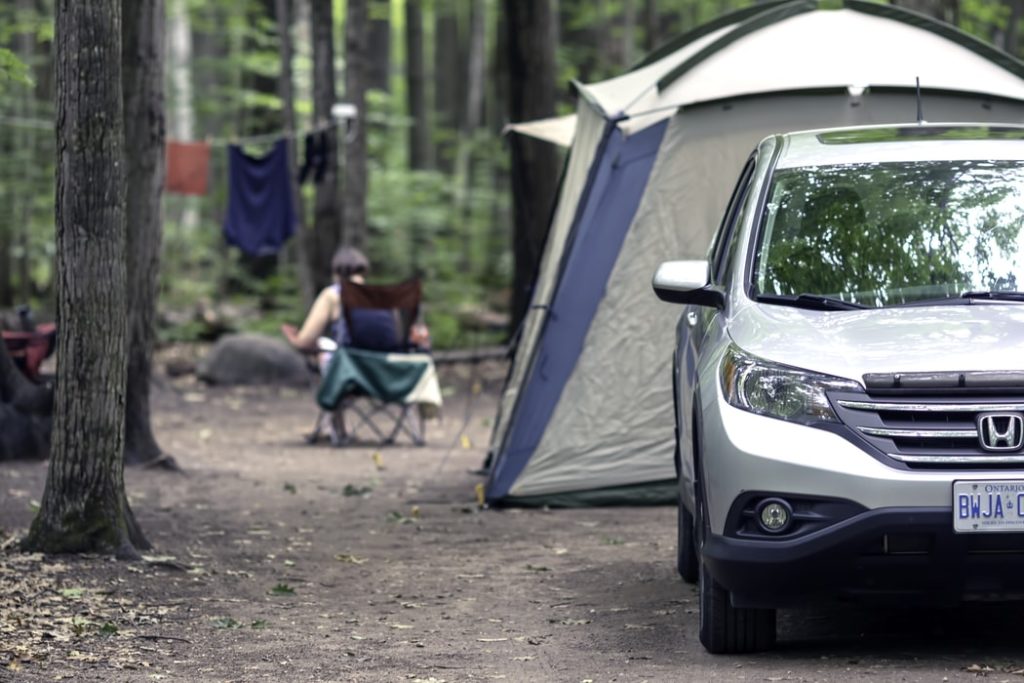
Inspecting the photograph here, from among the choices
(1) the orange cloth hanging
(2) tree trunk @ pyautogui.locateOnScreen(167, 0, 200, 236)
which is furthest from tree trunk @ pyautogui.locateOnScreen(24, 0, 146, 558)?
(2) tree trunk @ pyautogui.locateOnScreen(167, 0, 200, 236)

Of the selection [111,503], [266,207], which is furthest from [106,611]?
[266,207]

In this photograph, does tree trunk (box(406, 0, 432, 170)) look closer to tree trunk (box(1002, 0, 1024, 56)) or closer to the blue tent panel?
tree trunk (box(1002, 0, 1024, 56))

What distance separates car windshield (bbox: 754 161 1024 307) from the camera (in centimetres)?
612

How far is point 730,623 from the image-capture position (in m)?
6.01

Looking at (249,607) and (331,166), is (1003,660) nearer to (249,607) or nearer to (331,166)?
(249,607)

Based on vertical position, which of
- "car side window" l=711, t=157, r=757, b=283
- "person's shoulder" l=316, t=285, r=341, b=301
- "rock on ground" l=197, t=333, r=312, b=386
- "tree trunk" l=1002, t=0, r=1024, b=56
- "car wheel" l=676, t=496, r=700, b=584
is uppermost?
"tree trunk" l=1002, t=0, r=1024, b=56

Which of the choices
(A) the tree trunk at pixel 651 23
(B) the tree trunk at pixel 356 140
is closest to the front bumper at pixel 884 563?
(B) the tree trunk at pixel 356 140

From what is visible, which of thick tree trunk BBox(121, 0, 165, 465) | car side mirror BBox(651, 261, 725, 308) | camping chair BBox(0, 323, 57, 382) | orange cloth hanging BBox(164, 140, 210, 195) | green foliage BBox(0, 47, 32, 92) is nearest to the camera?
car side mirror BBox(651, 261, 725, 308)

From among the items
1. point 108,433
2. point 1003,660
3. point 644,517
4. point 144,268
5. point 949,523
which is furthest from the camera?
point 144,268

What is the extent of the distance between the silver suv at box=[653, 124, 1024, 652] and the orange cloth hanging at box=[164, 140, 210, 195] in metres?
15.3

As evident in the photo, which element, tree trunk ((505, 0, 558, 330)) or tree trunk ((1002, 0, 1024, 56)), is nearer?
tree trunk ((505, 0, 558, 330))

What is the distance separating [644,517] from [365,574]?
2.28 metres

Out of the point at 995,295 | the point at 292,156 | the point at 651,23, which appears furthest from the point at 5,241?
the point at 995,295

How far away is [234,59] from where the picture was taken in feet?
94.6
